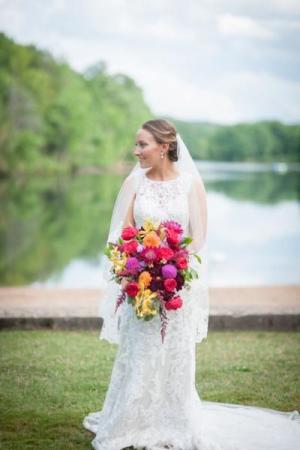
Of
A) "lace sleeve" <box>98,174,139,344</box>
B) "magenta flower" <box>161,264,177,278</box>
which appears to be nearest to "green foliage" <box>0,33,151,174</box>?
"lace sleeve" <box>98,174,139,344</box>

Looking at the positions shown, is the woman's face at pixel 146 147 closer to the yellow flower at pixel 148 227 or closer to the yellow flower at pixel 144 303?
the yellow flower at pixel 148 227

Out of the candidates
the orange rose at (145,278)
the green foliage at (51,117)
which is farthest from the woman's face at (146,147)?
the green foliage at (51,117)

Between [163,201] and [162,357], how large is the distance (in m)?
0.98

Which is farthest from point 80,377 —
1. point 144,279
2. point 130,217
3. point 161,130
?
point 161,130

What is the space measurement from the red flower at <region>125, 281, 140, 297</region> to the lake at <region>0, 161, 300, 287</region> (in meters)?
9.16

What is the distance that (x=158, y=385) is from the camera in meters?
4.57

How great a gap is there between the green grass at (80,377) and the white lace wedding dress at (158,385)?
0.30 meters

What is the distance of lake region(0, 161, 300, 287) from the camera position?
1479cm

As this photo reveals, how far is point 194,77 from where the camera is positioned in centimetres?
10875

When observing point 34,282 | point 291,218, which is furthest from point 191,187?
point 291,218

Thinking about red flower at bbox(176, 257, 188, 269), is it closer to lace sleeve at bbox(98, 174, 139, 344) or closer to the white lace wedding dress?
the white lace wedding dress

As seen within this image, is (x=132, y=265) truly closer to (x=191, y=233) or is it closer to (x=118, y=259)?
(x=118, y=259)

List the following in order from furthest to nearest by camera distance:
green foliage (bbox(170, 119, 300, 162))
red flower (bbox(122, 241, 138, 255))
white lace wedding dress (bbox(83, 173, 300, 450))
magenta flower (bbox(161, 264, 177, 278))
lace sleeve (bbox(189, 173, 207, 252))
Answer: green foliage (bbox(170, 119, 300, 162)) < lace sleeve (bbox(189, 173, 207, 252)) < white lace wedding dress (bbox(83, 173, 300, 450)) < red flower (bbox(122, 241, 138, 255)) < magenta flower (bbox(161, 264, 177, 278))

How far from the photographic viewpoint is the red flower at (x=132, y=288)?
4270 mm
